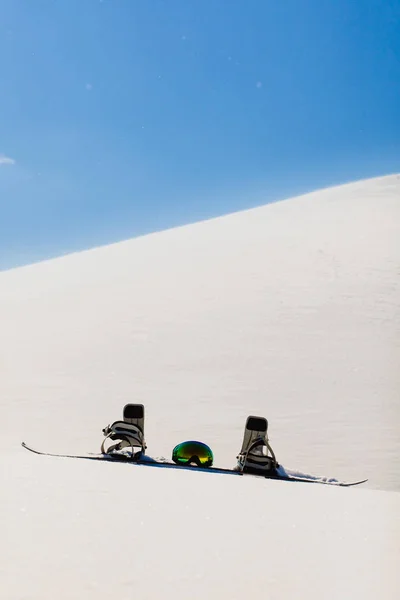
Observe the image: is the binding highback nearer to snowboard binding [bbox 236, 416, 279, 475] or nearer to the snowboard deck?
snowboard binding [bbox 236, 416, 279, 475]

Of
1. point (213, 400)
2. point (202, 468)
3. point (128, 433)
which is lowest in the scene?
point (202, 468)

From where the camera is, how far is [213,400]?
16.7m

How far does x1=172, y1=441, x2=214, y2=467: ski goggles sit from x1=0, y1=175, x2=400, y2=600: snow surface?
1013mm

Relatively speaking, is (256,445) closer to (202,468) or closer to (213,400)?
(202,468)

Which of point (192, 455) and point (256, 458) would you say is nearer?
point (256, 458)

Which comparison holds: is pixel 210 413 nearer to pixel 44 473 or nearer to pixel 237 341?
pixel 237 341

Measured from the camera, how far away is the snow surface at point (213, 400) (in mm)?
3994

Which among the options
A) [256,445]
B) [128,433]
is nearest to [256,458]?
[256,445]

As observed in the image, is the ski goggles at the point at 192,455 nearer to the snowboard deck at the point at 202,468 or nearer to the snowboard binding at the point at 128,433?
the snowboard deck at the point at 202,468

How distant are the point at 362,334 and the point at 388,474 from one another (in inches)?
423

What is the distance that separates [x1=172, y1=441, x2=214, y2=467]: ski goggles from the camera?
8510 millimetres

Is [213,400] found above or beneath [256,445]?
above

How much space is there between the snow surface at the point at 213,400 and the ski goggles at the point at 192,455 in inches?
39.9

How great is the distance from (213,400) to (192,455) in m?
8.20
